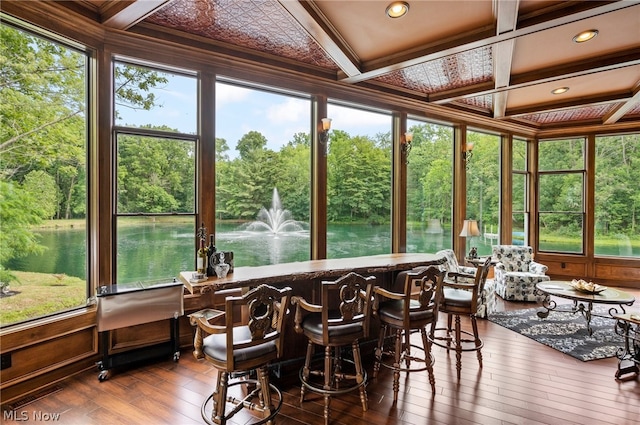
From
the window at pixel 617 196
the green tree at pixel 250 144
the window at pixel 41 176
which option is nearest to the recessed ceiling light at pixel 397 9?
the green tree at pixel 250 144

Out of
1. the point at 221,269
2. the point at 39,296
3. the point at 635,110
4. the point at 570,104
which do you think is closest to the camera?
the point at 221,269

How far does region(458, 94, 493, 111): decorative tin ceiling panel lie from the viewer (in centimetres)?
550

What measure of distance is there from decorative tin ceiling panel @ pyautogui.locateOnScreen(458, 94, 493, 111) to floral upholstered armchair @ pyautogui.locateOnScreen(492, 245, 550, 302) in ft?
8.61

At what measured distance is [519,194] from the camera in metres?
7.16

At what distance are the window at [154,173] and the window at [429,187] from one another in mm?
3544

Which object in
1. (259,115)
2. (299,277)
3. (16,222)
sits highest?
(259,115)

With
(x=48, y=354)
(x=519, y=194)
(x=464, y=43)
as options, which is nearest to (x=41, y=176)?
(x=48, y=354)

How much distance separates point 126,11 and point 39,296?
2.59 metres

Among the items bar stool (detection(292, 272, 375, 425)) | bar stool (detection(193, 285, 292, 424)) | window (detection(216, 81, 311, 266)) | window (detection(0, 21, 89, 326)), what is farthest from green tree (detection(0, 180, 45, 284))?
bar stool (detection(292, 272, 375, 425))

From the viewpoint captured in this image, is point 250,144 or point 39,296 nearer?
point 39,296

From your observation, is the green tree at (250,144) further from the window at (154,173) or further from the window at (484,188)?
the window at (484,188)

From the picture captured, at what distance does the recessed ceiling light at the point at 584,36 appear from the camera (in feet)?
10.6

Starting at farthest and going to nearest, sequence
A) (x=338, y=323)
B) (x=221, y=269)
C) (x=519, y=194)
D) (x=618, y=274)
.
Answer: (x=519, y=194), (x=618, y=274), (x=221, y=269), (x=338, y=323)

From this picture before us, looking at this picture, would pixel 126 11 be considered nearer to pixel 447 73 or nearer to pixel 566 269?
pixel 447 73
